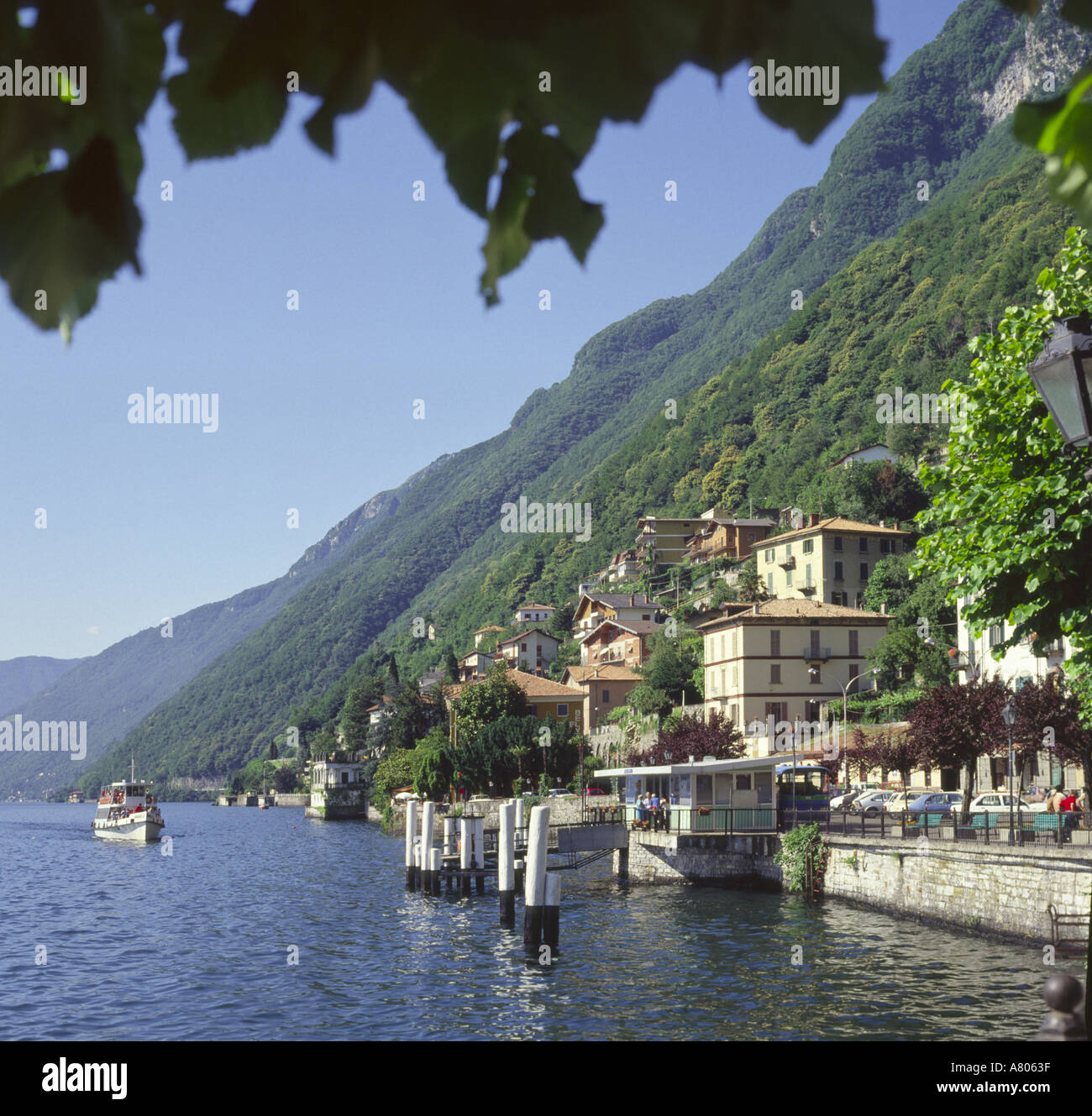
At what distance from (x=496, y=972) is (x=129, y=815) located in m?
72.4

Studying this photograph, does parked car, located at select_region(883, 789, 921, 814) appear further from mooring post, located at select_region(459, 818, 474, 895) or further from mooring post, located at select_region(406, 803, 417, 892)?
mooring post, located at select_region(406, 803, 417, 892)

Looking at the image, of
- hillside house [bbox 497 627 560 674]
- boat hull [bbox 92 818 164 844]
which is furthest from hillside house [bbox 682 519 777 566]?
boat hull [bbox 92 818 164 844]

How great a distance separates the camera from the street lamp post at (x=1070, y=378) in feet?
18.9

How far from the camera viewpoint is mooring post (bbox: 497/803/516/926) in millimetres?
31312

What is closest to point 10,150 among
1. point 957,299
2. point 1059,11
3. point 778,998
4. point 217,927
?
point 1059,11

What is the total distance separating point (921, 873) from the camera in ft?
91.4

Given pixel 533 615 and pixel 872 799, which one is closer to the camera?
pixel 872 799

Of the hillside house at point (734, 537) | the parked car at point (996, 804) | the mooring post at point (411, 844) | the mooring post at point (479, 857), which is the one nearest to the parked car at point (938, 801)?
the parked car at point (996, 804)

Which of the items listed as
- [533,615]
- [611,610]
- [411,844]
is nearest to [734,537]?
[611,610]

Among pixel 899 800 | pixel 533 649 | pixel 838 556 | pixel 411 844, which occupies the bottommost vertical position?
pixel 411 844

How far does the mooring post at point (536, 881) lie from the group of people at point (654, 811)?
13.3 metres

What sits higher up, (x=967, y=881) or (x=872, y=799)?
(x=967, y=881)

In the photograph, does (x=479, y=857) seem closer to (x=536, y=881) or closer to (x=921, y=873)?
(x=536, y=881)

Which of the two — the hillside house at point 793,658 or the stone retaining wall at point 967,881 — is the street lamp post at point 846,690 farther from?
the stone retaining wall at point 967,881
